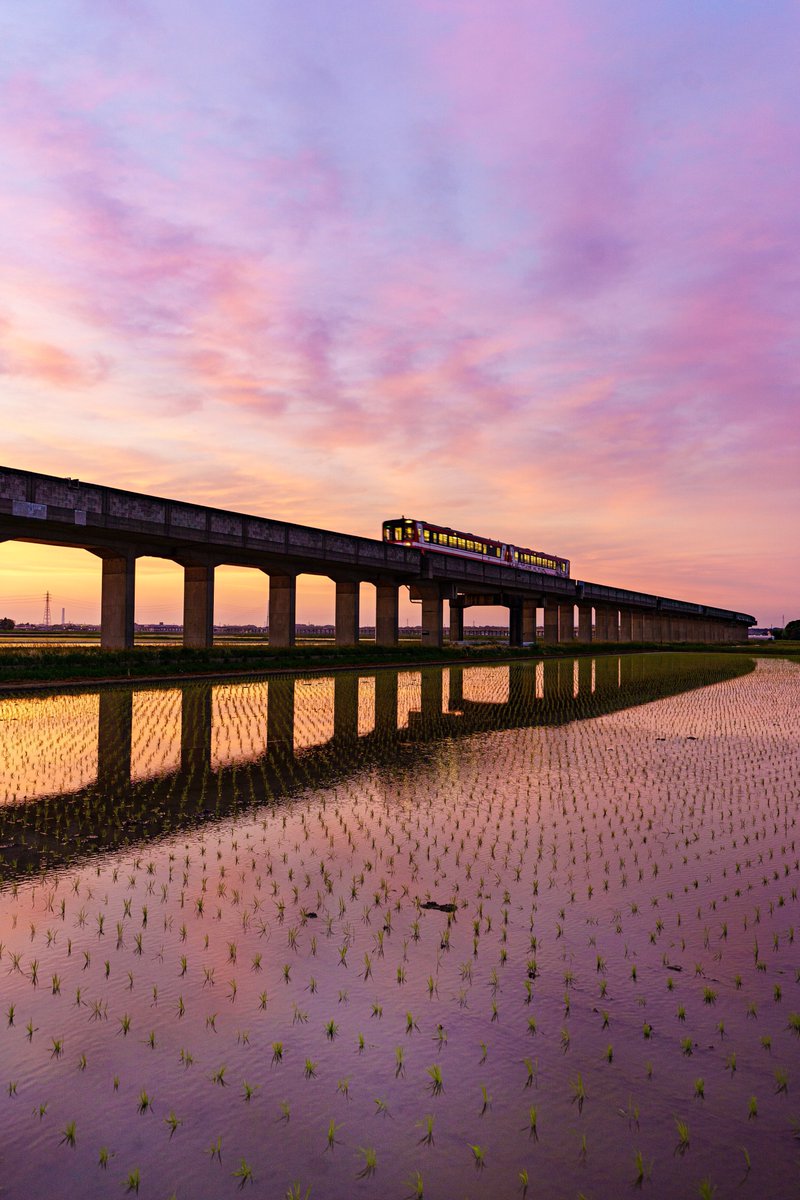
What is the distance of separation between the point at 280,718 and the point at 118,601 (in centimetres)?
1921

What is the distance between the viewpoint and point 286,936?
23.1 ft

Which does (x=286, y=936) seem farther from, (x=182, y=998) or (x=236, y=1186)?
(x=236, y=1186)

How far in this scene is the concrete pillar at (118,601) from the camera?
38.2 metres

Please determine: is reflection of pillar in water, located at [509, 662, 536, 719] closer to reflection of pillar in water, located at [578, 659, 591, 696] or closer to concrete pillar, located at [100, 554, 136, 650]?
reflection of pillar in water, located at [578, 659, 591, 696]

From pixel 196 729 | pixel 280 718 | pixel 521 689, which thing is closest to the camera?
pixel 196 729

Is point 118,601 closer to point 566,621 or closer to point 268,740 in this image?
point 268,740

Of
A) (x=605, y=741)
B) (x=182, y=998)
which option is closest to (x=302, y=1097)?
(x=182, y=998)

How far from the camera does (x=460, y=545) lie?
64.6m

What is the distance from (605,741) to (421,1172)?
16.7m

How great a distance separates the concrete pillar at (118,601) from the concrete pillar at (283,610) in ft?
39.1

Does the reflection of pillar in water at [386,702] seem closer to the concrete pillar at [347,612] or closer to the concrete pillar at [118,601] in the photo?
the concrete pillar at [347,612]

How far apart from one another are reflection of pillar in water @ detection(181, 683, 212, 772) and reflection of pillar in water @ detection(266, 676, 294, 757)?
1.65 m

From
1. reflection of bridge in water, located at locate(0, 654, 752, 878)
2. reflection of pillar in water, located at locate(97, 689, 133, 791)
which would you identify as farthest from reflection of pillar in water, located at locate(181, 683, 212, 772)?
reflection of pillar in water, located at locate(97, 689, 133, 791)

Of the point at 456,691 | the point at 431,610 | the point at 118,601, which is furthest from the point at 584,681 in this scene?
the point at 118,601
